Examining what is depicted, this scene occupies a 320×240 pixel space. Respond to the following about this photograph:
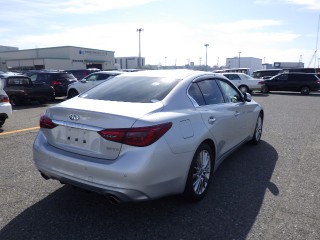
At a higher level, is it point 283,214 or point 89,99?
point 89,99

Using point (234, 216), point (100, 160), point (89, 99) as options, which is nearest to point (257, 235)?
point (234, 216)

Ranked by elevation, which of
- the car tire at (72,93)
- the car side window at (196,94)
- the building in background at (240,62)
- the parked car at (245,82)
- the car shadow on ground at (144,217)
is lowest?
the car shadow on ground at (144,217)

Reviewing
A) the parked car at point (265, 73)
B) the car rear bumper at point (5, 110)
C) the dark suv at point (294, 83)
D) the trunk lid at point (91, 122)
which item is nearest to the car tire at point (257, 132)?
the trunk lid at point (91, 122)

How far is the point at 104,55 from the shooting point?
63.4 meters

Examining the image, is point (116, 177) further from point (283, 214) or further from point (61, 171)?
point (283, 214)

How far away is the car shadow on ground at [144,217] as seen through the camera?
303 cm

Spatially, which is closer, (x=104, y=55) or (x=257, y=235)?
(x=257, y=235)

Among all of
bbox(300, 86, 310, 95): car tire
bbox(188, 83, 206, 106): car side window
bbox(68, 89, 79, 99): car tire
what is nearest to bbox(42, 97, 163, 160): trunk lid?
bbox(188, 83, 206, 106): car side window

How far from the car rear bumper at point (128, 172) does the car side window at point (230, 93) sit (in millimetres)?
1842

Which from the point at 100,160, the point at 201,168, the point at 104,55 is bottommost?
the point at 201,168

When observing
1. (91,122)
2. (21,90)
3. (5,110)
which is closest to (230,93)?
(91,122)

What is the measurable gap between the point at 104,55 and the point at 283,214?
207 ft

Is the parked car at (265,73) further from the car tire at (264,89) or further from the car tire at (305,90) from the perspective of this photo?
Result: the car tire at (305,90)

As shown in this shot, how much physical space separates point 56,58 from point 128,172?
188 feet
